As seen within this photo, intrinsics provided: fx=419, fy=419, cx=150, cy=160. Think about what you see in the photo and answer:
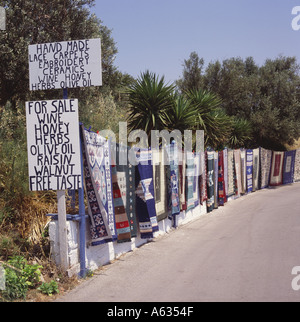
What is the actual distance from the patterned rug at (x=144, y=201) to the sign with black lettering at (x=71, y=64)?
2.88m

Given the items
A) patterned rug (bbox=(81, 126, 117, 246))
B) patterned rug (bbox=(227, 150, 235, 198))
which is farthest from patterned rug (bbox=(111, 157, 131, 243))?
patterned rug (bbox=(227, 150, 235, 198))

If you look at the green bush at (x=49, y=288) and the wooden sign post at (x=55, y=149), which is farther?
the wooden sign post at (x=55, y=149)

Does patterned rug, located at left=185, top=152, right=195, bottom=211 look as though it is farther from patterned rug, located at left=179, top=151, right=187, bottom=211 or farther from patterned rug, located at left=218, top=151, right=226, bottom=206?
patterned rug, located at left=218, top=151, right=226, bottom=206

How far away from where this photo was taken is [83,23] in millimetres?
12422

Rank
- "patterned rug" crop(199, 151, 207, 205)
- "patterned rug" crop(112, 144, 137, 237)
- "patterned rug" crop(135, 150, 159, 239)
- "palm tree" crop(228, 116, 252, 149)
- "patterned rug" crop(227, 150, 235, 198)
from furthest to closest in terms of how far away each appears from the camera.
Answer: "palm tree" crop(228, 116, 252, 149)
"patterned rug" crop(227, 150, 235, 198)
"patterned rug" crop(199, 151, 207, 205)
"patterned rug" crop(135, 150, 159, 239)
"patterned rug" crop(112, 144, 137, 237)

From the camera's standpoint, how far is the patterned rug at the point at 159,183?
1052 cm

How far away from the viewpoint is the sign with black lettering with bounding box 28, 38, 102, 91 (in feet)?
22.2

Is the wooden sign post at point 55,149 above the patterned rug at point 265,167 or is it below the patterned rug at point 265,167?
above

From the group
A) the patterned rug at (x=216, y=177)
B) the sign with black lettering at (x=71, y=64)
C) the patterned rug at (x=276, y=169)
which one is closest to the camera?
the sign with black lettering at (x=71, y=64)

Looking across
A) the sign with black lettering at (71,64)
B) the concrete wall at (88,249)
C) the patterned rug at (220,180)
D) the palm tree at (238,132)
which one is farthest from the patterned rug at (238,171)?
the sign with black lettering at (71,64)

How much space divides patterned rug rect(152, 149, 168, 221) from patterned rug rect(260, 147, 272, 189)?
1435cm

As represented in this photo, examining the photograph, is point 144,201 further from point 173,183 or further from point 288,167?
point 288,167

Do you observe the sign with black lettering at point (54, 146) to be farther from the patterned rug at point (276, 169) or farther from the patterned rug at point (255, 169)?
the patterned rug at point (276, 169)

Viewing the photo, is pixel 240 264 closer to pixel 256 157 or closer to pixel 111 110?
pixel 111 110
